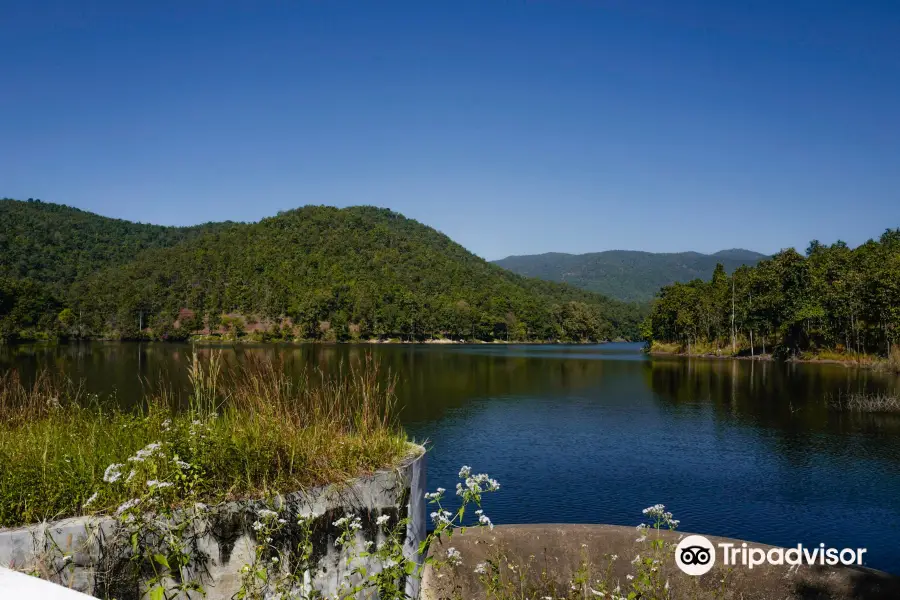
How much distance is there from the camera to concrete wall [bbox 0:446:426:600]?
382 cm

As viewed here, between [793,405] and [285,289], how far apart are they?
11253 centimetres

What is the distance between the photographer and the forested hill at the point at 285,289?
11344 cm

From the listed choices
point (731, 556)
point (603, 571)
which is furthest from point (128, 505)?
point (731, 556)

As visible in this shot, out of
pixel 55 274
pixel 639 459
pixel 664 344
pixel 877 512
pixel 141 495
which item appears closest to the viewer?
pixel 141 495

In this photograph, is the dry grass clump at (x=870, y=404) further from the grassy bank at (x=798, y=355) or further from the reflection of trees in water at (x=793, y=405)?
the grassy bank at (x=798, y=355)

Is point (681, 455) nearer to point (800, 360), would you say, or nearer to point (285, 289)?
point (800, 360)

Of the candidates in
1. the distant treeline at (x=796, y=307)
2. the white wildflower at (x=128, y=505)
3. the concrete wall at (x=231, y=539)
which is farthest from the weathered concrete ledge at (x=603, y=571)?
the distant treeline at (x=796, y=307)

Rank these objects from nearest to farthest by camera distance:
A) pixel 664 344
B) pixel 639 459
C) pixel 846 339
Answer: pixel 639 459
pixel 846 339
pixel 664 344

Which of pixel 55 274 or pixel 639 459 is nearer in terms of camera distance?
pixel 639 459

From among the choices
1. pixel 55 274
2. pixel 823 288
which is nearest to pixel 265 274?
pixel 55 274

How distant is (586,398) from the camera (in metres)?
30.1

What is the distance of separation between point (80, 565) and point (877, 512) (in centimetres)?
1322

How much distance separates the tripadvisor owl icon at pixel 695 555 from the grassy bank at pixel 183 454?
2.93 metres

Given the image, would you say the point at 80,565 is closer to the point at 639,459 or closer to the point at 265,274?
the point at 639,459
